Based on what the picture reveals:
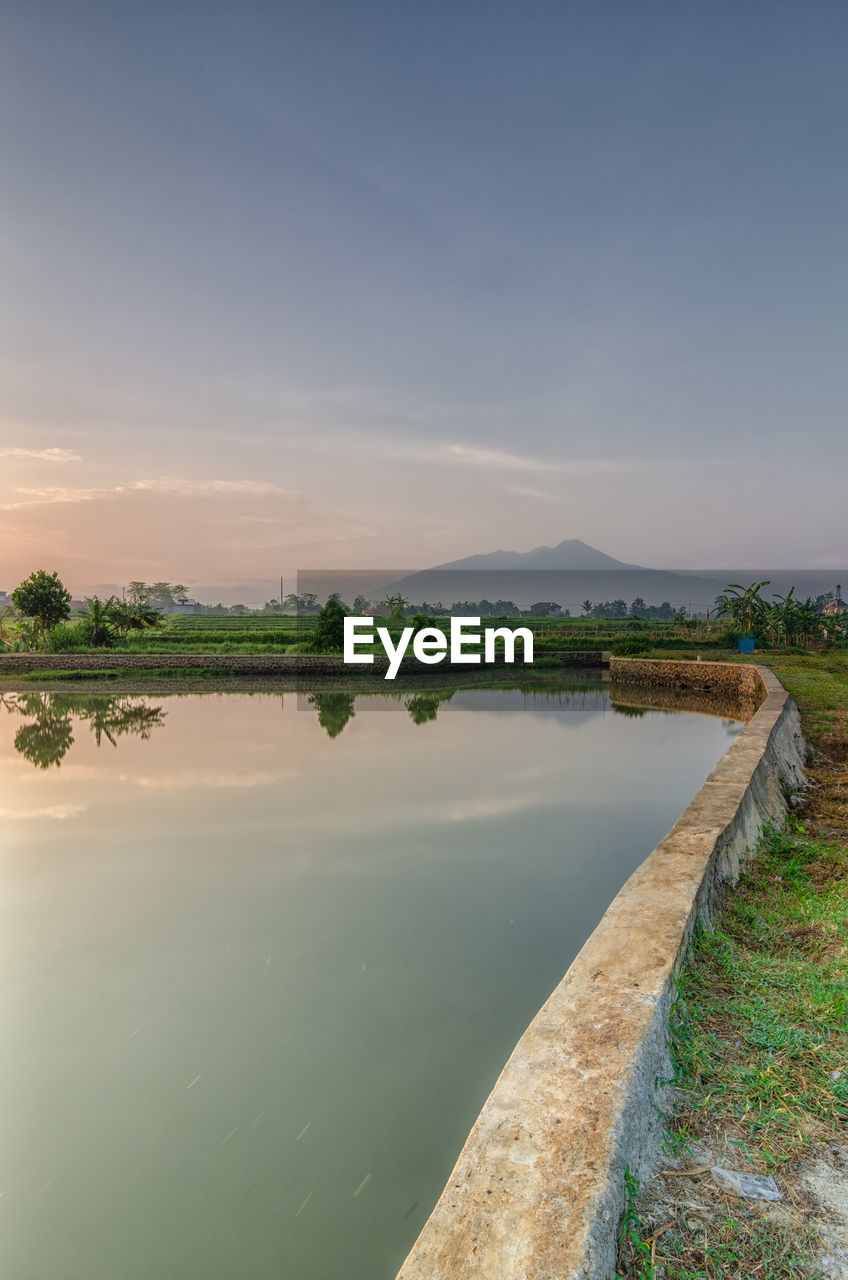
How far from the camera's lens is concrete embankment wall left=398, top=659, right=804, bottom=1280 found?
46.0 inches

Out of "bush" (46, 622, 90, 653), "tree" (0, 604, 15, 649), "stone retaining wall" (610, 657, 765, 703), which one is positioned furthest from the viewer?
"tree" (0, 604, 15, 649)

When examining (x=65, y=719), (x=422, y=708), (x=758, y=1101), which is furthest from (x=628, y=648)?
(x=758, y=1101)

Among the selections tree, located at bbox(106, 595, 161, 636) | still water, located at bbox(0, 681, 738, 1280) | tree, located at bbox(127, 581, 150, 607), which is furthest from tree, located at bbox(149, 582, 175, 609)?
still water, located at bbox(0, 681, 738, 1280)

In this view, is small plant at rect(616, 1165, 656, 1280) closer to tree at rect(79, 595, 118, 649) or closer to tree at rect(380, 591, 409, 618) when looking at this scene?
A: tree at rect(79, 595, 118, 649)

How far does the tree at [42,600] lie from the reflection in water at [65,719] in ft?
41.5

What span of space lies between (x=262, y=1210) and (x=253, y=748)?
27.7 ft

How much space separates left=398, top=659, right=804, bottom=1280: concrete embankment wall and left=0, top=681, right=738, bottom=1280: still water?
83cm

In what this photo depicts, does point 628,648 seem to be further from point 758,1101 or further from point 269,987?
point 758,1101

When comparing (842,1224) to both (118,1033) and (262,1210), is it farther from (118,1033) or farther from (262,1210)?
(118,1033)

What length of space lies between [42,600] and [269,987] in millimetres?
29669

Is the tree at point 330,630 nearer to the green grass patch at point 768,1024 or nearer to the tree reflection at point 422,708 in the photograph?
the tree reflection at point 422,708

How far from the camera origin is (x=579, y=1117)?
150cm

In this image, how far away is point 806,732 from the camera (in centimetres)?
856


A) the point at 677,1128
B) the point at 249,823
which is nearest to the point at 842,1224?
the point at 677,1128
